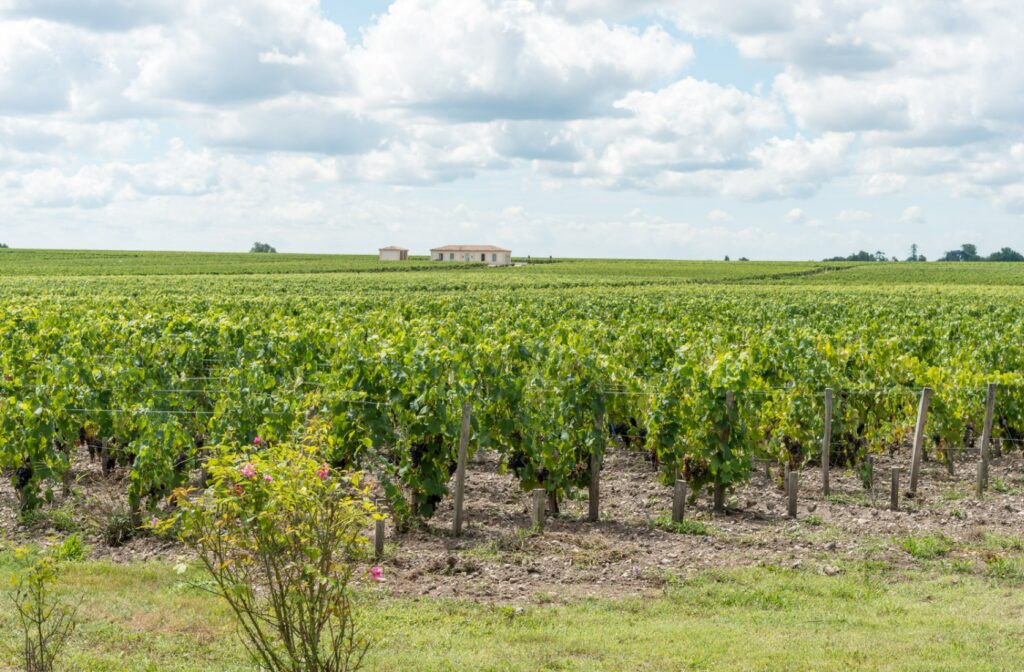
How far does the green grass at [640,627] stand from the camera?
7.13 m

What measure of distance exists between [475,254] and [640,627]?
129 meters

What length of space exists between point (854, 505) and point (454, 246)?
424ft

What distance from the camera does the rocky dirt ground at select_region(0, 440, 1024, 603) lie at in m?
9.36

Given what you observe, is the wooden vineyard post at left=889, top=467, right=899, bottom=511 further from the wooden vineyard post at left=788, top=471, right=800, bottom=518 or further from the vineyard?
the vineyard

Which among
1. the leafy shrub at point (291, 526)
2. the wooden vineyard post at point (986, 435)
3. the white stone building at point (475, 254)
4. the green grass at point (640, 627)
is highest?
the white stone building at point (475, 254)

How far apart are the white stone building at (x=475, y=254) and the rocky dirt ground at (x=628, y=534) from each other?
117m

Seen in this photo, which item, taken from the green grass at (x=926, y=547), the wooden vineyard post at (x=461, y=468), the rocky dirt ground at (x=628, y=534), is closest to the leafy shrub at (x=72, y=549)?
the rocky dirt ground at (x=628, y=534)

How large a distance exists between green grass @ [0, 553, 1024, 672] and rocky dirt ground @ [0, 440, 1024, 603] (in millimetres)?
508

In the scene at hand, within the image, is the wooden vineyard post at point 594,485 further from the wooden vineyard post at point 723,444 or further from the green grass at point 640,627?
the green grass at point 640,627

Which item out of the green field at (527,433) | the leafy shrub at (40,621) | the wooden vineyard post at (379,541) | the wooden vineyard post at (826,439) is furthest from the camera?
the wooden vineyard post at (826,439)

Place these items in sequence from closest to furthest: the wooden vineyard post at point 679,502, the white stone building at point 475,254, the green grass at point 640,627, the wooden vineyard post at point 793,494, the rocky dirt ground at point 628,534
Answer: the green grass at point 640,627, the rocky dirt ground at point 628,534, the wooden vineyard post at point 679,502, the wooden vineyard post at point 793,494, the white stone building at point 475,254

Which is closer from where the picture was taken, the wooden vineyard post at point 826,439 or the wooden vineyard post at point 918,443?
the wooden vineyard post at point 826,439

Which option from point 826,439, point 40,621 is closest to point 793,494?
point 826,439

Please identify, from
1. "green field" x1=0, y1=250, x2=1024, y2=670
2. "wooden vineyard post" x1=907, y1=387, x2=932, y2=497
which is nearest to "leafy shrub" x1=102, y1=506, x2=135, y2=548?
"green field" x1=0, y1=250, x2=1024, y2=670
